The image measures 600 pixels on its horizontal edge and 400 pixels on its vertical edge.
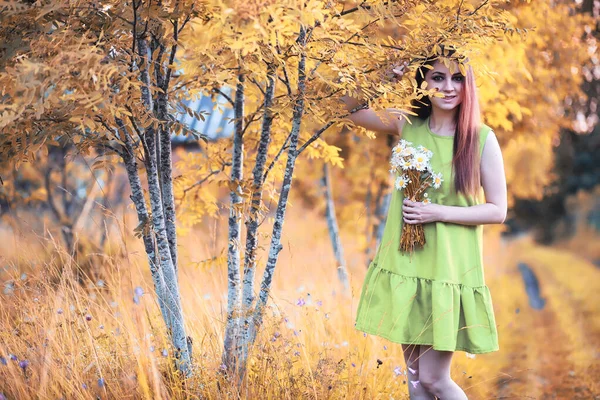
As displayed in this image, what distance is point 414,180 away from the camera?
2.55 meters

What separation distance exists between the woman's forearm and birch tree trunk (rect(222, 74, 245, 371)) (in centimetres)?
88

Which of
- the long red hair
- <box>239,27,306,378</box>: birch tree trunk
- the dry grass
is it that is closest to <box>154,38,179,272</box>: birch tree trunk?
the dry grass

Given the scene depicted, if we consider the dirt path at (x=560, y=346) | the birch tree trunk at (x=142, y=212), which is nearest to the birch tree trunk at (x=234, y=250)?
the birch tree trunk at (x=142, y=212)

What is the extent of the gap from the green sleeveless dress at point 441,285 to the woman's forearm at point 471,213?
6 centimetres

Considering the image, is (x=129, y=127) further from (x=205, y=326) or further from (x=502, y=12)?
(x=502, y=12)

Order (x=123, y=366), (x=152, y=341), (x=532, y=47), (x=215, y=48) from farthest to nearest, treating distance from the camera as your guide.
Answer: (x=532, y=47)
(x=152, y=341)
(x=123, y=366)
(x=215, y=48)

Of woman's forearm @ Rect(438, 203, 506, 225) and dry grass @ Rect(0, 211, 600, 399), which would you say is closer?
woman's forearm @ Rect(438, 203, 506, 225)

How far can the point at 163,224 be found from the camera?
2670mm

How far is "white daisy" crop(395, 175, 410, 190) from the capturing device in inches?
102

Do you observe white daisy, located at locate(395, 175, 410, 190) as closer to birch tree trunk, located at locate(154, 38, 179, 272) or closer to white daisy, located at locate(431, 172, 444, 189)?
white daisy, located at locate(431, 172, 444, 189)

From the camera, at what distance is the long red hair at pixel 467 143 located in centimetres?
248

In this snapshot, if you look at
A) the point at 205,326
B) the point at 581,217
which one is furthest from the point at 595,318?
the point at 581,217

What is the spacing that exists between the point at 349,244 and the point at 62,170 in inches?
163

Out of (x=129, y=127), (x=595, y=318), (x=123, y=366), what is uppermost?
(x=129, y=127)
